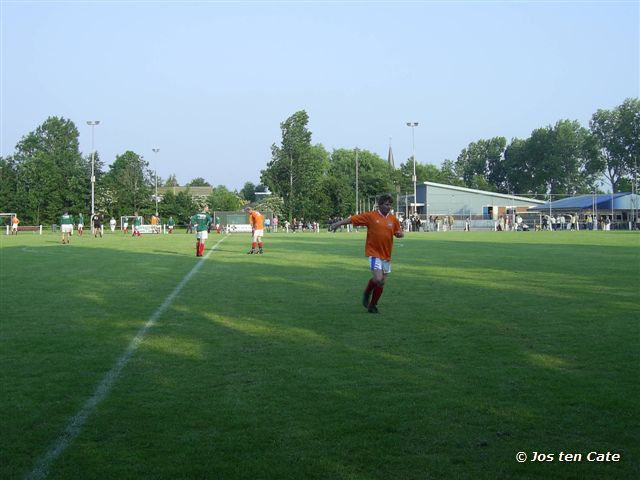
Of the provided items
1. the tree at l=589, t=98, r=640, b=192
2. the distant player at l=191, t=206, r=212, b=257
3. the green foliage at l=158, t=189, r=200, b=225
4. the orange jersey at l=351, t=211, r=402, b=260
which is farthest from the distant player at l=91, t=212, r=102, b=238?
the tree at l=589, t=98, r=640, b=192

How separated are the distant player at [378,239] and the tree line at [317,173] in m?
71.1

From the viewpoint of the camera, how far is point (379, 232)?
36.6 ft

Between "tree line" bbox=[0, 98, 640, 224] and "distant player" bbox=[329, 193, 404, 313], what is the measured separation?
71091 millimetres

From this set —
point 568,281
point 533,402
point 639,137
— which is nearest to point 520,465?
point 533,402

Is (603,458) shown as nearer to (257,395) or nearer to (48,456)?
(257,395)

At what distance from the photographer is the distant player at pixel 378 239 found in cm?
1090

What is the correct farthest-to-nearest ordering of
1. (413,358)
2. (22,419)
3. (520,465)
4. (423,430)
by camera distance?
1. (413,358)
2. (22,419)
3. (423,430)
4. (520,465)

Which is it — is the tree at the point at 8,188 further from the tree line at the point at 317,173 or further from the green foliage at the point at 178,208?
the green foliage at the point at 178,208

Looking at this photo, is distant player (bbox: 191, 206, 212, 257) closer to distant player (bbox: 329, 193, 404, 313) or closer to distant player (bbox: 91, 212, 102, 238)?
distant player (bbox: 329, 193, 404, 313)

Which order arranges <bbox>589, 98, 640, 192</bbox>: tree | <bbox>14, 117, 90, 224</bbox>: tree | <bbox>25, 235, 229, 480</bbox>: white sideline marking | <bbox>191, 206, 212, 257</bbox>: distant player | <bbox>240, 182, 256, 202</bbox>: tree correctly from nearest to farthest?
1. <bbox>25, 235, 229, 480</bbox>: white sideline marking
2. <bbox>191, 206, 212, 257</bbox>: distant player
3. <bbox>14, 117, 90, 224</bbox>: tree
4. <bbox>589, 98, 640, 192</bbox>: tree
5. <bbox>240, 182, 256, 202</bbox>: tree

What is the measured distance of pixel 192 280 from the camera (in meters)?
15.7

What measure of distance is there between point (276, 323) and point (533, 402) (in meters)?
4.66

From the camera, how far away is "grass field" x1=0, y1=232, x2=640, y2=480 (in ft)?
14.8

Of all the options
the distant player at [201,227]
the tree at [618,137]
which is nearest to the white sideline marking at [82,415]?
the distant player at [201,227]
